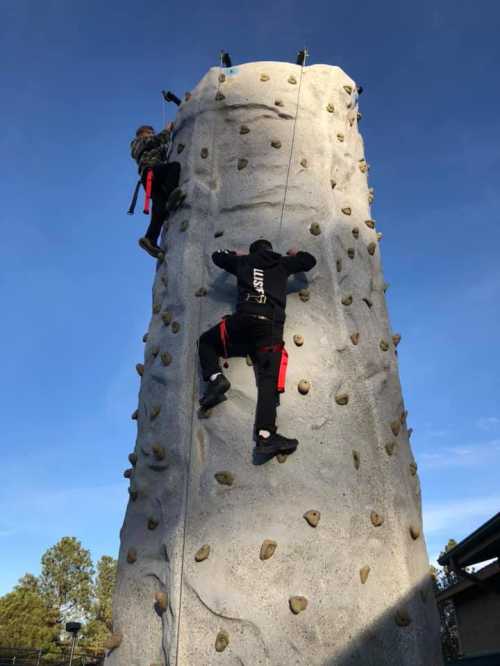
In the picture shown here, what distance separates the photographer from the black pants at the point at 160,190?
16.7 feet

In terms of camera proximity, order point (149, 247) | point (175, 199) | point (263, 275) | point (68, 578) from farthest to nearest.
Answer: point (68, 578), point (149, 247), point (175, 199), point (263, 275)

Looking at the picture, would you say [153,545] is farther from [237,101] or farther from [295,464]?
[237,101]

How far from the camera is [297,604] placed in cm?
282

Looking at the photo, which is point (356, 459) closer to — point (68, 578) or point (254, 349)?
point (254, 349)

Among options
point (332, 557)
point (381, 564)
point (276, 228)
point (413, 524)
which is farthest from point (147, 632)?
point (276, 228)

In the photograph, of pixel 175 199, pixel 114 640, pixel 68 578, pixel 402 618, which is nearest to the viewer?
pixel 402 618

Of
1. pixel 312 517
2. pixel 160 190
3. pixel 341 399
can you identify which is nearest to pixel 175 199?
pixel 160 190

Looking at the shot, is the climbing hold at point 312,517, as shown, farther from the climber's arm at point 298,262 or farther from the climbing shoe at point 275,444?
the climber's arm at point 298,262

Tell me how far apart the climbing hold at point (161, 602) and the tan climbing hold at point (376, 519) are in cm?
125

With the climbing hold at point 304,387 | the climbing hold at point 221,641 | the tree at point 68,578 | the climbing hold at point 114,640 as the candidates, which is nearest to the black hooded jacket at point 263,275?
the climbing hold at point 304,387

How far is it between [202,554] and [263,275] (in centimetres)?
183

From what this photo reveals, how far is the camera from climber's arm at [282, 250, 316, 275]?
3924mm

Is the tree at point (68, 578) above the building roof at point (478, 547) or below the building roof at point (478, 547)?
above

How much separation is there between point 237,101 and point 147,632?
4.47 m
